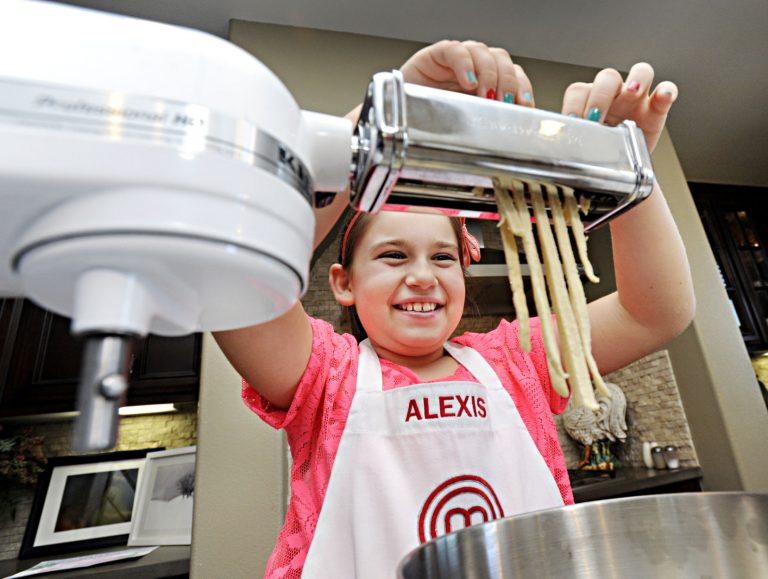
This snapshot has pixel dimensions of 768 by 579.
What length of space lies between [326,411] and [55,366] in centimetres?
158

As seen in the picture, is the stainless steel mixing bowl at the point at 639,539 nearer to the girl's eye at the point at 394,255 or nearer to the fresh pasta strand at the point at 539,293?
the fresh pasta strand at the point at 539,293

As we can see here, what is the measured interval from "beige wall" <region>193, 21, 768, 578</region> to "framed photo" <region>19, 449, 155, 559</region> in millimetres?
721

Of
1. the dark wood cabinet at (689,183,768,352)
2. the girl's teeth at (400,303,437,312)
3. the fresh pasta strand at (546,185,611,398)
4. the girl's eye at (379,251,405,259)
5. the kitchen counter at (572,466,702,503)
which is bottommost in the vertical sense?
the kitchen counter at (572,466,702,503)

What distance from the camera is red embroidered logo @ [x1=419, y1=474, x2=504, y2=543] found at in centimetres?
54

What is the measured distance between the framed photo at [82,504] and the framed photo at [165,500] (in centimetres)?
8

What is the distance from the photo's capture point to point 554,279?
33 centimetres

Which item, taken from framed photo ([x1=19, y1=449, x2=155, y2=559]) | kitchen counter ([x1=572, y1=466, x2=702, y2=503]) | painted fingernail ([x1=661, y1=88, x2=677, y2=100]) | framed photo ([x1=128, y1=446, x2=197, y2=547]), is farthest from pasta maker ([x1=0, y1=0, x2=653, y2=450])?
framed photo ([x1=19, y1=449, x2=155, y2=559])

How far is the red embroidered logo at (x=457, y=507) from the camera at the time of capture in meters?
0.54

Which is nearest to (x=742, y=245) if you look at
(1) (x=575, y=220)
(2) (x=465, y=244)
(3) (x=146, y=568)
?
(2) (x=465, y=244)

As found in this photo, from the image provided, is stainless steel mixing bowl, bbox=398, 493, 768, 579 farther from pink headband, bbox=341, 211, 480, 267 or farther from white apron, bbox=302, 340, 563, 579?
pink headband, bbox=341, 211, 480, 267

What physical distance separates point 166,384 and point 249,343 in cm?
145

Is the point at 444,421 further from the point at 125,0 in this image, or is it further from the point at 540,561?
the point at 125,0

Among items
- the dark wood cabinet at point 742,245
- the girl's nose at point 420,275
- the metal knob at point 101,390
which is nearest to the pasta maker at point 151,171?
the metal knob at point 101,390

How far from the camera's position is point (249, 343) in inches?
22.3
